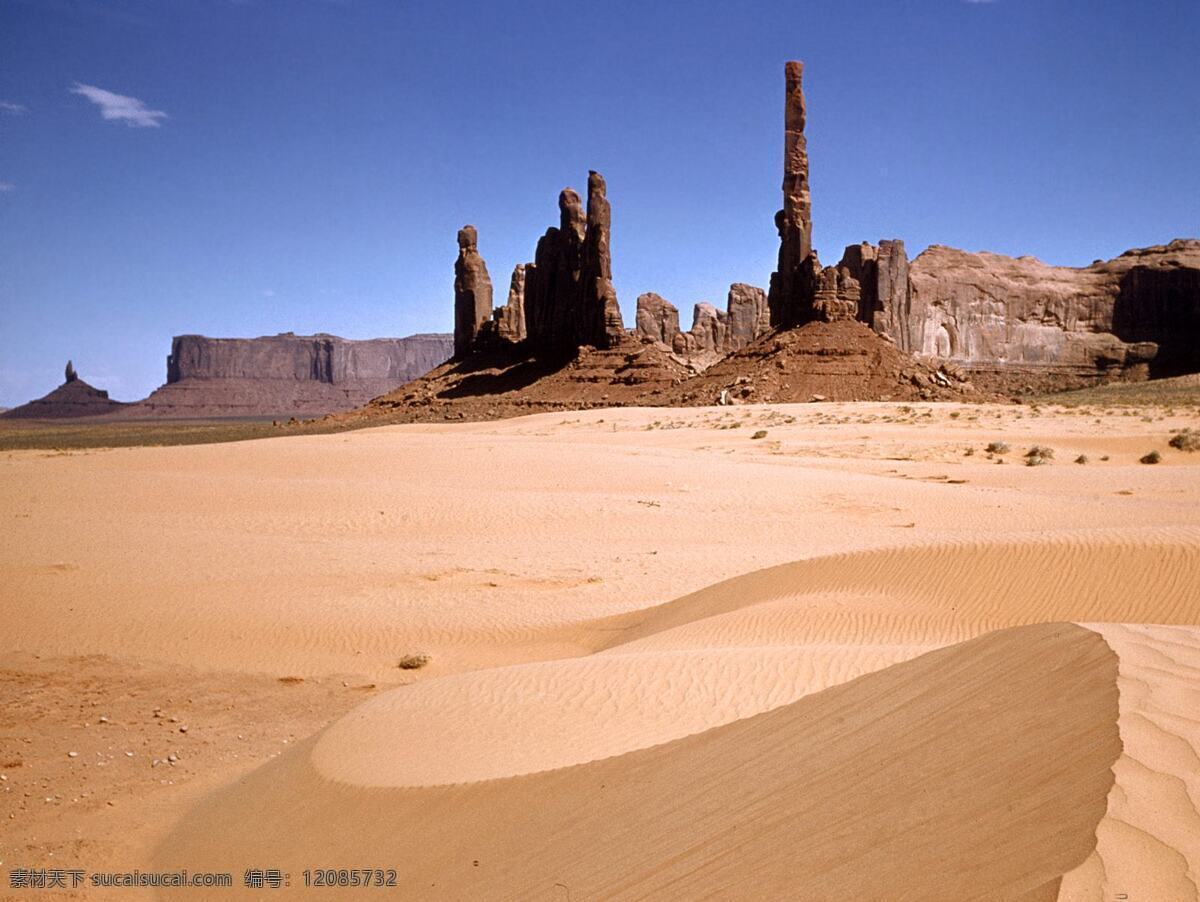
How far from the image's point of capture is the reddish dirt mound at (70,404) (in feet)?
474

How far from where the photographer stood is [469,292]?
81.6m

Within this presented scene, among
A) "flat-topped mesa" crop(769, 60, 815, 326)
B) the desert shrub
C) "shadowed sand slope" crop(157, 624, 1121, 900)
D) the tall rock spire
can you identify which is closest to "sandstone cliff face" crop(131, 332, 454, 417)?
the tall rock spire

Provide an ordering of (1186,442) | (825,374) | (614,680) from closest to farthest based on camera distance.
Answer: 1. (614,680)
2. (1186,442)
3. (825,374)

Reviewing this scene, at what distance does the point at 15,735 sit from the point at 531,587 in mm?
5374

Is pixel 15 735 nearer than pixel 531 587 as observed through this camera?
Yes

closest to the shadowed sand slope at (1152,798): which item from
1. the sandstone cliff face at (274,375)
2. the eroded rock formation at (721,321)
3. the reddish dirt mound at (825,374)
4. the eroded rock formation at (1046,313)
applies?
the reddish dirt mound at (825,374)

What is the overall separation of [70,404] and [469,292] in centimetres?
10154

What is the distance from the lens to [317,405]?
157625 millimetres

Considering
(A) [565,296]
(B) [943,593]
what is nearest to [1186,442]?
(B) [943,593]

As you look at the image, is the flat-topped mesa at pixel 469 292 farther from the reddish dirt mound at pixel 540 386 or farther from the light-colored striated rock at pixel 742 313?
the light-colored striated rock at pixel 742 313

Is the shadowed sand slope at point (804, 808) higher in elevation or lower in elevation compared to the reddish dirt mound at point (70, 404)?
lower

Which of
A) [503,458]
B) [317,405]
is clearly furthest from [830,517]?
[317,405]

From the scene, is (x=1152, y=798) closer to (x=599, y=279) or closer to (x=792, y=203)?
(x=792, y=203)

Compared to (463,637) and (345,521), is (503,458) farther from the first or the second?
(463,637)
